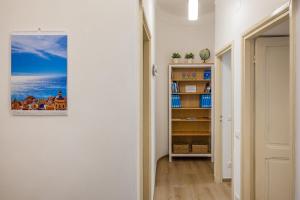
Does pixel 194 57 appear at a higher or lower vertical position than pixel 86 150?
higher

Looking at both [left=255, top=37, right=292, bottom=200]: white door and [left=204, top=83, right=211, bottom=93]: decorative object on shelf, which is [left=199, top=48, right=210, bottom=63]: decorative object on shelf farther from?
[left=255, top=37, right=292, bottom=200]: white door

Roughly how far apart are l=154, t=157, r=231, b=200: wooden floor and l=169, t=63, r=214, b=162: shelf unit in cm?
49

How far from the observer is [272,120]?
122 inches

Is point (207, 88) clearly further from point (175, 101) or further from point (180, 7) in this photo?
point (180, 7)

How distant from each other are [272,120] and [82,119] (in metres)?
2.14

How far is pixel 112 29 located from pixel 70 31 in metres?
0.28

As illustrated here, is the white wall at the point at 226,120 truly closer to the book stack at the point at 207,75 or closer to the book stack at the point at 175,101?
the book stack at the point at 207,75

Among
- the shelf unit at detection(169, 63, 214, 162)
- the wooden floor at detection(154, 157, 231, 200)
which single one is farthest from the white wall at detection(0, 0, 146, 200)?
the shelf unit at detection(169, 63, 214, 162)

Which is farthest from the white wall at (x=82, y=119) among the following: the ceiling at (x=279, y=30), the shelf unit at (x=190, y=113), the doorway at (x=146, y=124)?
the shelf unit at (x=190, y=113)

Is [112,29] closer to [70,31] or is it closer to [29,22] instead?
[70,31]

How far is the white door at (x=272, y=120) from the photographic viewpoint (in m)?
3.07

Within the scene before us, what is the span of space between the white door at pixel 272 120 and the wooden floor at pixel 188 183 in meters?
1.00

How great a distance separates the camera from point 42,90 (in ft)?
6.25

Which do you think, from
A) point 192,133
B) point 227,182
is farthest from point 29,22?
point 192,133
